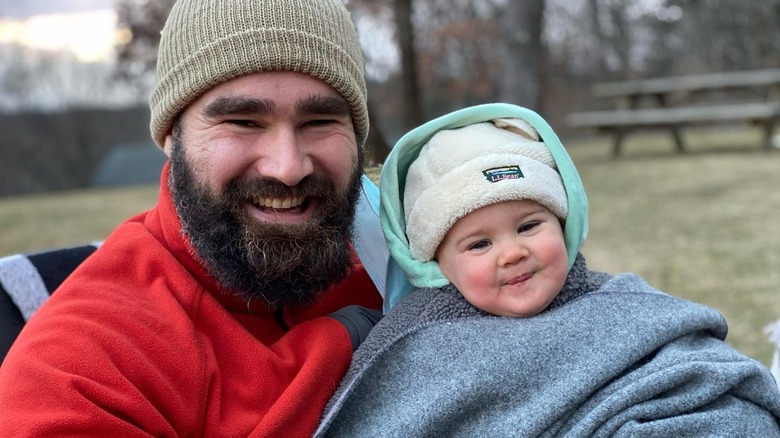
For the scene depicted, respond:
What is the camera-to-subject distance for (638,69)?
67.8 feet

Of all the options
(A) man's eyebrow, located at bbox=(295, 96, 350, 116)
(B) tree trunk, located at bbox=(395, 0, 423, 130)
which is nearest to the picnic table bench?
(B) tree trunk, located at bbox=(395, 0, 423, 130)

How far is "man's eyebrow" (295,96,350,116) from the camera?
1.82 metres

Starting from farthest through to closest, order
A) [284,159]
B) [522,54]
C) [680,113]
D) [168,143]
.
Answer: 1. [680,113]
2. [522,54]
3. [168,143]
4. [284,159]

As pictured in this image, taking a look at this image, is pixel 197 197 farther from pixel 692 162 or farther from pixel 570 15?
pixel 570 15

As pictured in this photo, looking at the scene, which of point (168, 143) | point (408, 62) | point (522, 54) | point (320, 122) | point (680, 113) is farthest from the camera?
point (680, 113)

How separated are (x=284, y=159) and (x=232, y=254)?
25 cm

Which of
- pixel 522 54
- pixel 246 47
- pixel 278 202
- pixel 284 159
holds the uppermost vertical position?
pixel 246 47

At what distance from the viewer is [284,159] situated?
1746 mm

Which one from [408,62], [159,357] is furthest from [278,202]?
[408,62]

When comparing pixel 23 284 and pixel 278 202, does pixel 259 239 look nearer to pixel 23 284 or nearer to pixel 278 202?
pixel 278 202

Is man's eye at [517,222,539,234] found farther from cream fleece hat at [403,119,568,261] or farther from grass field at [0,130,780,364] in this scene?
grass field at [0,130,780,364]

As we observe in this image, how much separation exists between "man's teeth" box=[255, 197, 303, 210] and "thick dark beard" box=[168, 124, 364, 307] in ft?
0.08

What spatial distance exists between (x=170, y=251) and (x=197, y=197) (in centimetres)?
14

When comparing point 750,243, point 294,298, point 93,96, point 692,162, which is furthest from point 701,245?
point 93,96
